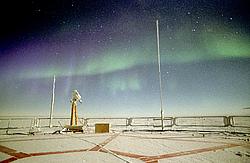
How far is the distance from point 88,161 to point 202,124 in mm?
12553

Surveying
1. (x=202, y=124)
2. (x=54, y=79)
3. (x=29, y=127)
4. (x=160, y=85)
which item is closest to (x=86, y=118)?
(x=29, y=127)

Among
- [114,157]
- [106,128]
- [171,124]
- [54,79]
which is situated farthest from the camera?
[54,79]

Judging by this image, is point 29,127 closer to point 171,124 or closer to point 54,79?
point 54,79

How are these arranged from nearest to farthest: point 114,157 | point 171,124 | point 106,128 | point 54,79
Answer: point 114,157 → point 106,128 → point 171,124 → point 54,79

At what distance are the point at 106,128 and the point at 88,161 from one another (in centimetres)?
780

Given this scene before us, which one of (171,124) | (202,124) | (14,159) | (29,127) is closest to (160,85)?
(171,124)

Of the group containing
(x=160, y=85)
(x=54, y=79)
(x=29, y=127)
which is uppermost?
(x=54, y=79)

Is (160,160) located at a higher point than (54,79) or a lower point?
lower

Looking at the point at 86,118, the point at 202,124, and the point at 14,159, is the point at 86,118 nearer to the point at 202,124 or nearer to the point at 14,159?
the point at 202,124

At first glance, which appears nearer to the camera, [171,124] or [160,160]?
[160,160]

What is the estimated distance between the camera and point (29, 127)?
→ 13055mm

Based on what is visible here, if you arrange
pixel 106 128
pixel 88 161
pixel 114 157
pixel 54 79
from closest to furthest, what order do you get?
pixel 88 161
pixel 114 157
pixel 106 128
pixel 54 79

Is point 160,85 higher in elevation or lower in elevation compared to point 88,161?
higher

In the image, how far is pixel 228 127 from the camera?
13469 millimetres
